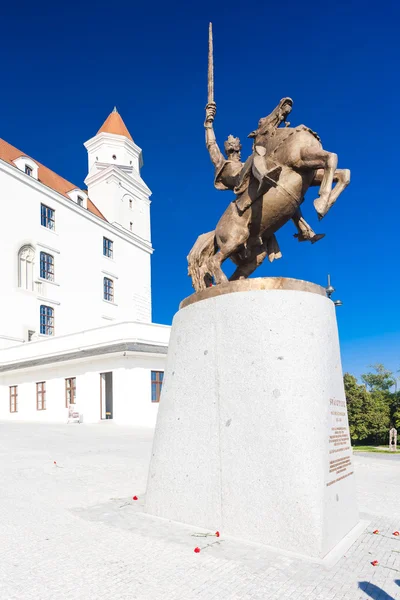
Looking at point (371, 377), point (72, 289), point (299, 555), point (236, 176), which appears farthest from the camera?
point (371, 377)

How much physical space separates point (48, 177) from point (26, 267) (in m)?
9.23

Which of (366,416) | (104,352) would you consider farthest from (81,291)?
(366,416)

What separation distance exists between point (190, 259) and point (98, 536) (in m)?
3.72

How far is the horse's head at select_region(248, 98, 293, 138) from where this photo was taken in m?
6.16

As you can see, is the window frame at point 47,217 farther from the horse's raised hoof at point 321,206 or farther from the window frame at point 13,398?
the horse's raised hoof at point 321,206

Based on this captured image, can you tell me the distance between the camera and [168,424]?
18.4 feet

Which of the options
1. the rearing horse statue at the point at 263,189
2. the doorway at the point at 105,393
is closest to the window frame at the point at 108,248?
the doorway at the point at 105,393

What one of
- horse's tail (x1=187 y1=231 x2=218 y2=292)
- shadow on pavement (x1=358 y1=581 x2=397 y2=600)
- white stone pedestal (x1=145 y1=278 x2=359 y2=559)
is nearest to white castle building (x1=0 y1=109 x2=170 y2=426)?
horse's tail (x1=187 y1=231 x2=218 y2=292)

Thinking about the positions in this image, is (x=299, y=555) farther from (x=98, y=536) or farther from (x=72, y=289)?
(x=72, y=289)

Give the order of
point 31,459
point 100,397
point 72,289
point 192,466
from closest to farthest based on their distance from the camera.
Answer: point 192,466 < point 31,459 < point 100,397 < point 72,289

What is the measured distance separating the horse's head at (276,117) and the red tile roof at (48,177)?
29319 mm

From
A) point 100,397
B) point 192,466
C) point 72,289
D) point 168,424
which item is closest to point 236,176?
point 168,424

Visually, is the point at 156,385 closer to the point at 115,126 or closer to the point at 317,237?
the point at 317,237

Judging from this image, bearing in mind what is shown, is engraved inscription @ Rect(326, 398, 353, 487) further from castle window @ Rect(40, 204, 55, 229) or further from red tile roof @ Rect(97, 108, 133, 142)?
red tile roof @ Rect(97, 108, 133, 142)
